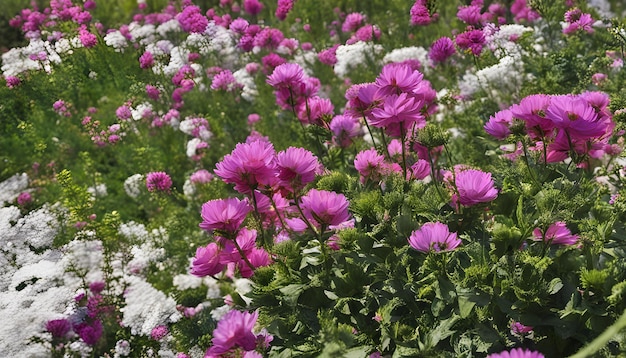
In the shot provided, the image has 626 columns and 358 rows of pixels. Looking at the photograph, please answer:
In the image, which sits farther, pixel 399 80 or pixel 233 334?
pixel 399 80

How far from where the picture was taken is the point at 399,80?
60.8 inches

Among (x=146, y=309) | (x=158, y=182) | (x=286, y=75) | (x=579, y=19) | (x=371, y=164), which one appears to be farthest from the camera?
(x=158, y=182)

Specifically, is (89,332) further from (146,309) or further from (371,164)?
(371,164)

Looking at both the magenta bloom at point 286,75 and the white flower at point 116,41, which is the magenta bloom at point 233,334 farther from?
the white flower at point 116,41

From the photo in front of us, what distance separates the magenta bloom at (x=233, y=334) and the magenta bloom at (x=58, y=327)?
98 centimetres

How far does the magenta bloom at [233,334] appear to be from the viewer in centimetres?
119

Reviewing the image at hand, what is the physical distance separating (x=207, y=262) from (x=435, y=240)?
585mm

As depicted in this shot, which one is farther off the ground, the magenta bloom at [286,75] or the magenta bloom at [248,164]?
the magenta bloom at [248,164]

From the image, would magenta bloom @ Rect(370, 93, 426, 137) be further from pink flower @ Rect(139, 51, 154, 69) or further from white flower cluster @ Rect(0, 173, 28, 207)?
white flower cluster @ Rect(0, 173, 28, 207)

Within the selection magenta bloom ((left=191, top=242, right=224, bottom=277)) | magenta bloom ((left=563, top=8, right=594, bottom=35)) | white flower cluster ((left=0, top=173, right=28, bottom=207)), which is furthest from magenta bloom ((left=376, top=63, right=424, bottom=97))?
white flower cluster ((left=0, top=173, right=28, bottom=207))

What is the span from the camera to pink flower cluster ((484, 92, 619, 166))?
4.46 feet

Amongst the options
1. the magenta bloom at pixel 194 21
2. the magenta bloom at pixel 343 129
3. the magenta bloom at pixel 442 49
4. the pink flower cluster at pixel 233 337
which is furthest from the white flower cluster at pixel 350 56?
the pink flower cluster at pixel 233 337

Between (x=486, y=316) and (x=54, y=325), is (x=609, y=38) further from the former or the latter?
(x=54, y=325)

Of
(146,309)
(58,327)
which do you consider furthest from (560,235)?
(58,327)
